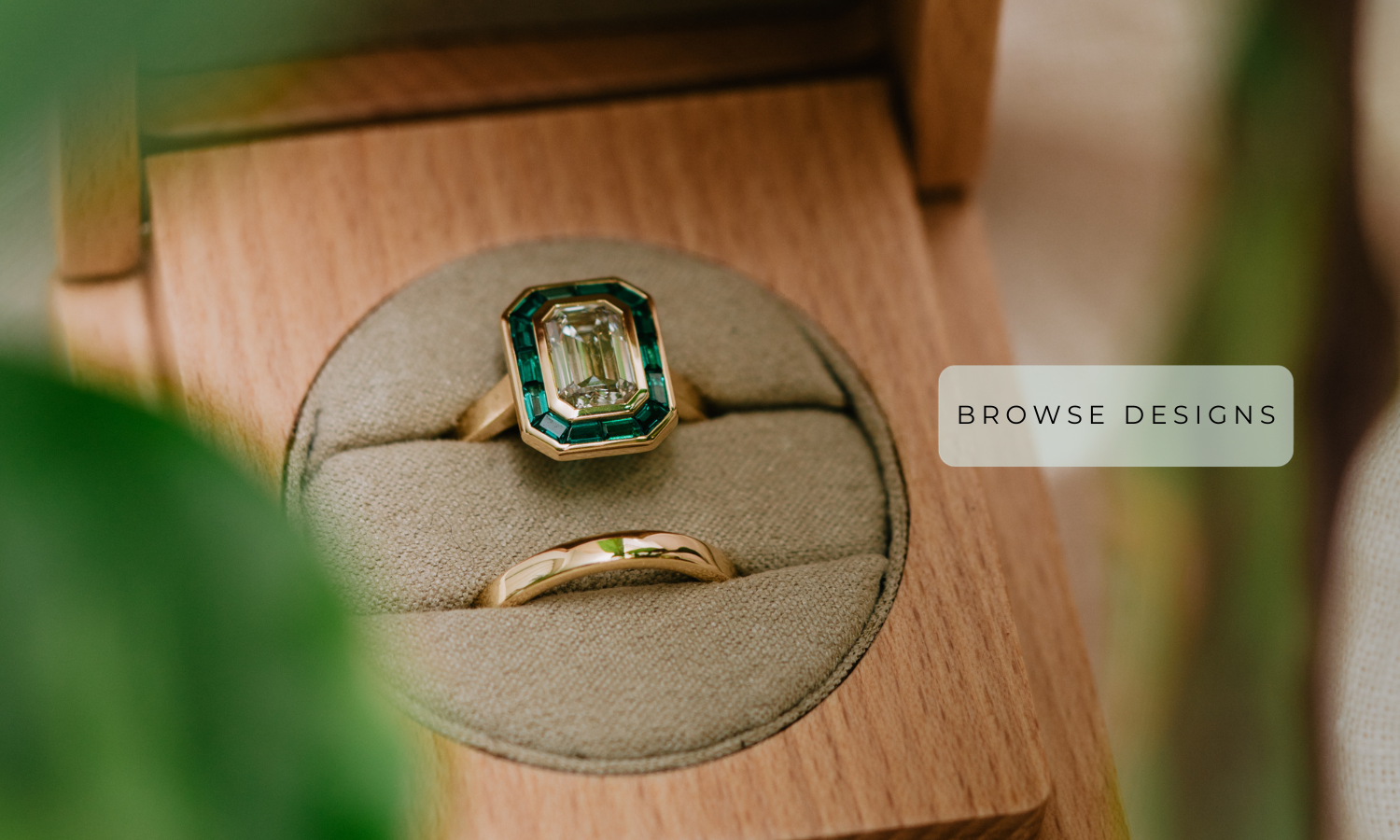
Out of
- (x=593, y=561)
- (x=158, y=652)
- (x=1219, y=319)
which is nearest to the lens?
(x=158, y=652)

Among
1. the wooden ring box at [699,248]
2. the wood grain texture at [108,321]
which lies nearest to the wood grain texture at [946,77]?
the wooden ring box at [699,248]

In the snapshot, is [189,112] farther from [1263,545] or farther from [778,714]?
[1263,545]

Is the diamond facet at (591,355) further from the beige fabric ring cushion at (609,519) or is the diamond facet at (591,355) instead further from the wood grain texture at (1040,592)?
the wood grain texture at (1040,592)

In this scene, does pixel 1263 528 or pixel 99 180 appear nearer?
pixel 99 180

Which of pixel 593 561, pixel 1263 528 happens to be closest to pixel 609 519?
pixel 593 561

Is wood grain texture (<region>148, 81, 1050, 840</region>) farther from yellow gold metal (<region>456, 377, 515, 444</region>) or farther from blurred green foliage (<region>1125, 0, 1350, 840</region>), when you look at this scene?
blurred green foliage (<region>1125, 0, 1350, 840</region>)

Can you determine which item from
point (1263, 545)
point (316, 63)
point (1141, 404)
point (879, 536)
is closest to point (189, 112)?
point (316, 63)

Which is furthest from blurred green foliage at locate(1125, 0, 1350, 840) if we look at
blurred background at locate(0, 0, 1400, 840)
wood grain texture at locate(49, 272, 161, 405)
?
wood grain texture at locate(49, 272, 161, 405)

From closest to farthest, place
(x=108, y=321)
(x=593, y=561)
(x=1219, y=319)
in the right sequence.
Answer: (x=593, y=561)
(x=108, y=321)
(x=1219, y=319)

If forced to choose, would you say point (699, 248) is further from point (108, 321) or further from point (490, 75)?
point (108, 321)
